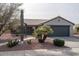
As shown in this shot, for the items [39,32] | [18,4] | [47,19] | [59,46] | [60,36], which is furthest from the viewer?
[47,19]

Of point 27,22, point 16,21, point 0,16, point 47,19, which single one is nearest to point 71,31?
point 47,19

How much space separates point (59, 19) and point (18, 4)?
32.6 ft

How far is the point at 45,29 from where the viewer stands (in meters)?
18.5

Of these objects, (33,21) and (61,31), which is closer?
(61,31)

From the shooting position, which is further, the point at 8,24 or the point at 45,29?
the point at 8,24

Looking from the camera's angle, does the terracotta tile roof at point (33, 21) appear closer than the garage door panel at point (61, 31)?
No

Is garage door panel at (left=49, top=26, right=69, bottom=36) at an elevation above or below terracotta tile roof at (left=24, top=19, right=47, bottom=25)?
below

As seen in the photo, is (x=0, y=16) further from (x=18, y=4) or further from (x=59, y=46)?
(x=59, y=46)

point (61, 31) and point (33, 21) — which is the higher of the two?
point (33, 21)

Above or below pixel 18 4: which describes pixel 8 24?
below

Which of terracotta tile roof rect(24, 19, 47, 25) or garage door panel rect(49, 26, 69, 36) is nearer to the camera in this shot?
garage door panel rect(49, 26, 69, 36)

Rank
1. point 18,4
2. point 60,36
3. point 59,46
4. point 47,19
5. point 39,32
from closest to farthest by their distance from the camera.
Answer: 1. point 59,46
2. point 39,32
3. point 18,4
4. point 60,36
5. point 47,19

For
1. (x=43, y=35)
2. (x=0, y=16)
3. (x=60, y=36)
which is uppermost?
(x=0, y=16)

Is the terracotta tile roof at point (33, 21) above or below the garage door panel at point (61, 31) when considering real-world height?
above
